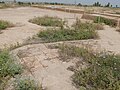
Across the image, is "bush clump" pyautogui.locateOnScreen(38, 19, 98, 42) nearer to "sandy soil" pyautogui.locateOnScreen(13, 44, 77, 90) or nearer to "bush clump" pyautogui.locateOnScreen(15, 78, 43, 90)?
"sandy soil" pyautogui.locateOnScreen(13, 44, 77, 90)

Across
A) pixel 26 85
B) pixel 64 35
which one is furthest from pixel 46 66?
pixel 64 35

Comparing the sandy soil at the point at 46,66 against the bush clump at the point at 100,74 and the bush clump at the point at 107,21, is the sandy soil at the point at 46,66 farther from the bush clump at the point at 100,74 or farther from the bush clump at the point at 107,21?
the bush clump at the point at 107,21

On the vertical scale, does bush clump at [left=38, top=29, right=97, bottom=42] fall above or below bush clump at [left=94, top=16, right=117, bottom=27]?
above

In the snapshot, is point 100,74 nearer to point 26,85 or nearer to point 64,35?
point 26,85

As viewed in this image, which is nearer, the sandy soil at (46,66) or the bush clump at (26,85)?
the bush clump at (26,85)

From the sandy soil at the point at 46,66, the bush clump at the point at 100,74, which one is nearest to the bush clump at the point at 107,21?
the sandy soil at the point at 46,66

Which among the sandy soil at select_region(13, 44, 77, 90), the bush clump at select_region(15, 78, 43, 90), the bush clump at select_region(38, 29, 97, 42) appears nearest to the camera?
the bush clump at select_region(15, 78, 43, 90)

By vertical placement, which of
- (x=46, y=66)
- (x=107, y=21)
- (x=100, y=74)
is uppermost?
(x=100, y=74)

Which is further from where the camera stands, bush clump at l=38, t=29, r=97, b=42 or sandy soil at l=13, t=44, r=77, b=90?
bush clump at l=38, t=29, r=97, b=42

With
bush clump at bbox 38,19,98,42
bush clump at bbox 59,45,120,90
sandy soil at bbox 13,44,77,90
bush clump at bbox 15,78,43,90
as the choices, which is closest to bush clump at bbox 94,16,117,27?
bush clump at bbox 38,19,98,42

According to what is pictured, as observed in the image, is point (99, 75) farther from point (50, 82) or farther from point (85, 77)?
point (50, 82)

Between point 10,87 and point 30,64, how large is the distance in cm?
114

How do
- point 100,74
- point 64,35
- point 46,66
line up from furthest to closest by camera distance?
point 64,35 → point 46,66 → point 100,74

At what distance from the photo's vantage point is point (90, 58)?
5.24 meters
